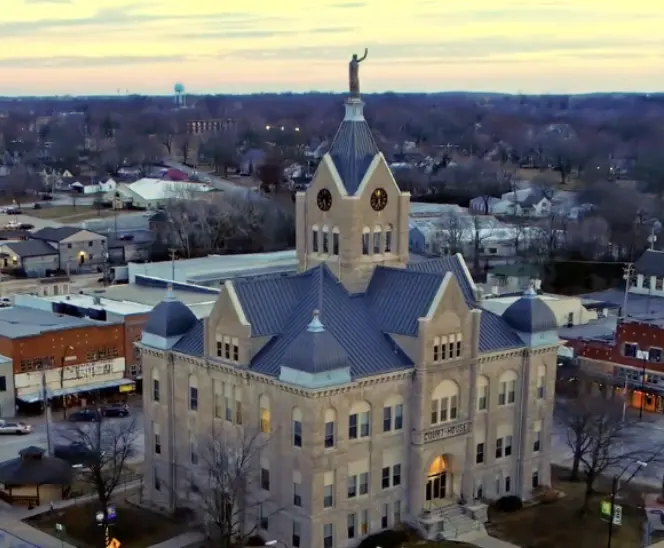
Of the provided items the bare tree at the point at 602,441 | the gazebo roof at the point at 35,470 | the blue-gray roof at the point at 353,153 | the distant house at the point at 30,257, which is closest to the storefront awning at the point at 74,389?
the gazebo roof at the point at 35,470

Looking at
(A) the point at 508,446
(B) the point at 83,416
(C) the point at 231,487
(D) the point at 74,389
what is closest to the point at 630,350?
(A) the point at 508,446

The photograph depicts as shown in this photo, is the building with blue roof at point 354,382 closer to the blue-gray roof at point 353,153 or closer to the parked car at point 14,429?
the blue-gray roof at point 353,153

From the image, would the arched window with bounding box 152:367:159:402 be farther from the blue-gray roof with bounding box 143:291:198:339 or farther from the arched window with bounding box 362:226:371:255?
the arched window with bounding box 362:226:371:255

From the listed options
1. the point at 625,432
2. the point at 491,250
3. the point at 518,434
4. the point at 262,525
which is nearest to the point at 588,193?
the point at 491,250

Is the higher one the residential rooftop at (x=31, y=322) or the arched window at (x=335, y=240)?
the arched window at (x=335, y=240)

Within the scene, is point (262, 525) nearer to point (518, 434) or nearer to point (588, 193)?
point (518, 434)

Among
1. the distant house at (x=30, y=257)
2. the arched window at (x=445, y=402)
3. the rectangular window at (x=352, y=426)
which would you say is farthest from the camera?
the distant house at (x=30, y=257)
